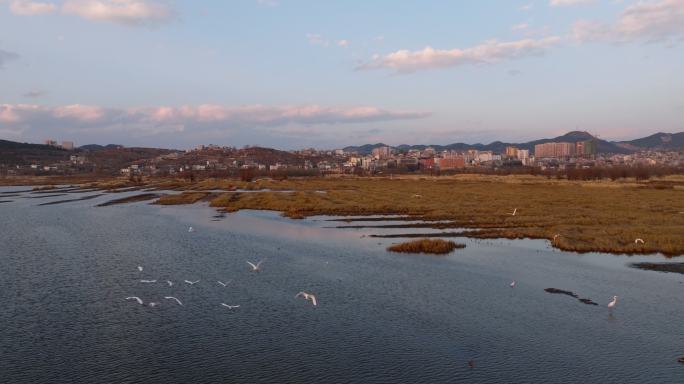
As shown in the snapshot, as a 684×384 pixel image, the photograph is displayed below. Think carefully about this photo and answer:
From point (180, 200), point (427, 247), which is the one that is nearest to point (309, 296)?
point (427, 247)

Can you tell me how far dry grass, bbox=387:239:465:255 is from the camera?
34594mm

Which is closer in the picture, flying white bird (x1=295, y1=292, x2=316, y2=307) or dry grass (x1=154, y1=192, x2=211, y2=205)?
flying white bird (x1=295, y1=292, x2=316, y2=307)

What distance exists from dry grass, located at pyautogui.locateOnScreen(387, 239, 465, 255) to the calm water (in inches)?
47.0

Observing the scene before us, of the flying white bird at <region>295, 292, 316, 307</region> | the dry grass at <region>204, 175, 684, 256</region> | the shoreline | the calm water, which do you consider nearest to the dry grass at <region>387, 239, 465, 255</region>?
the calm water

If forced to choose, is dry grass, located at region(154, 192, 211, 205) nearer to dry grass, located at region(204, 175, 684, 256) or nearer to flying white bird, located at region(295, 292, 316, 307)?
dry grass, located at region(204, 175, 684, 256)

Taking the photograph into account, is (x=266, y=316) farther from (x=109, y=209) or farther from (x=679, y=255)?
(x=109, y=209)

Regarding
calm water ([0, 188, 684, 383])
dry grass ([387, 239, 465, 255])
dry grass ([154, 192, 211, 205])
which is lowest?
calm water ([0, 188, 684, 383])

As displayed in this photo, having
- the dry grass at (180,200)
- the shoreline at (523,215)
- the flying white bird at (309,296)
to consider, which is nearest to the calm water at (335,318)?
the flying white bird at (309,296)

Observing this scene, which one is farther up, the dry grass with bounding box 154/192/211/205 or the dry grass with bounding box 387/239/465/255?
the dry grass with bounding box 154/192/211/205

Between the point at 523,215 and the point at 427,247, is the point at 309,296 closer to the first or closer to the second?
the point at 427,247

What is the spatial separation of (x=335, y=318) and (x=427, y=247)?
1541 centimetres

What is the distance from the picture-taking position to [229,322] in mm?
20219

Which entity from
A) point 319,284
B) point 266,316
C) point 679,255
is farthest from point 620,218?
point 266,316

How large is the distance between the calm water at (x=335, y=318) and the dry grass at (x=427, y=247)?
1.20 meters
